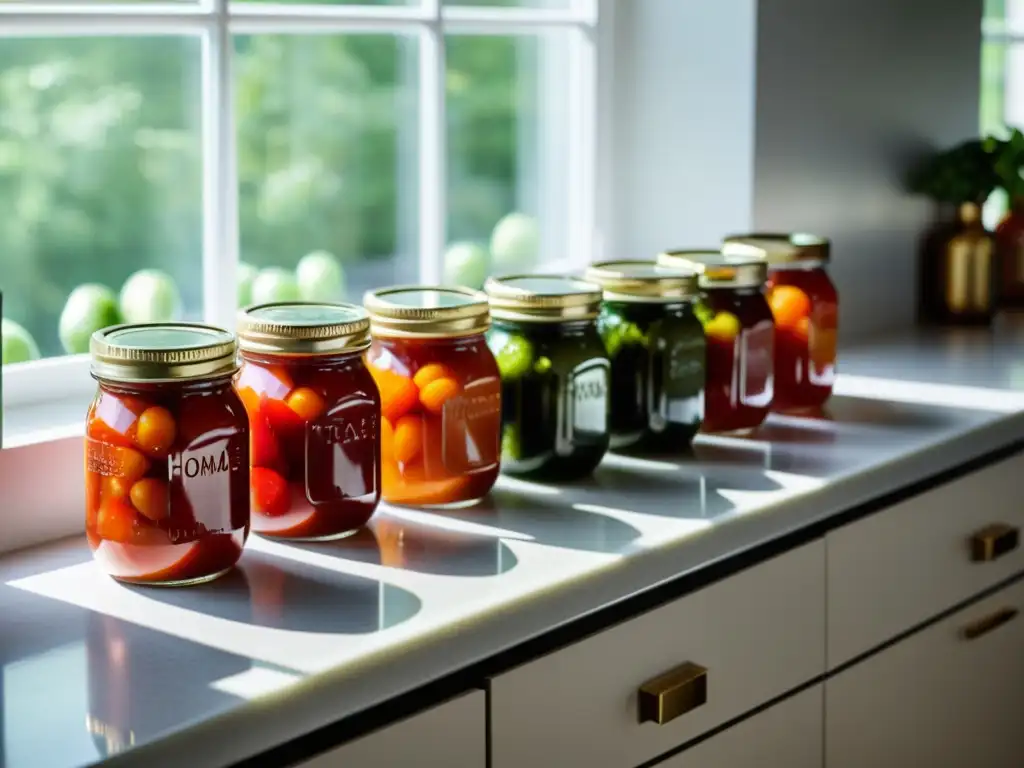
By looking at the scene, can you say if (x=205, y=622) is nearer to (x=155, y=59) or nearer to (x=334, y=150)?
(x=155, y=59)

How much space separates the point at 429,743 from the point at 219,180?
0.81m

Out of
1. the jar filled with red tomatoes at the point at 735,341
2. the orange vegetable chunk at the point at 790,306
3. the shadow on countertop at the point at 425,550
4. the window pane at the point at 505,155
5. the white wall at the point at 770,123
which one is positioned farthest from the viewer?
the white wall at the point at 770,123

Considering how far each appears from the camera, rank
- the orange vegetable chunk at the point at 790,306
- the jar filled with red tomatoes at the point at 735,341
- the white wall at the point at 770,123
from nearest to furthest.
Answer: the jar filled with red tomatoes at the point at 735,341, the orange vegetable chunk at the point at 790,306, the white wall at the point at 770,123

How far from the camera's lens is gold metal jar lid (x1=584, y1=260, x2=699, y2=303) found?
1.65m

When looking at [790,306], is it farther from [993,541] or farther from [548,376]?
[548,376]

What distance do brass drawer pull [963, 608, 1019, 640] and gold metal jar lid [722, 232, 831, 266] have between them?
1.60ft

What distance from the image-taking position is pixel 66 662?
1.09 metres

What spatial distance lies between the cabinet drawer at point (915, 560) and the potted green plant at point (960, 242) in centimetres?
72

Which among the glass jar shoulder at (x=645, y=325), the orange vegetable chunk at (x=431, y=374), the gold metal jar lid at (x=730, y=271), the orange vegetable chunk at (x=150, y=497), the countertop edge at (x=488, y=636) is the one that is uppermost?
the gold metal jar lid at (x=730, y=271)

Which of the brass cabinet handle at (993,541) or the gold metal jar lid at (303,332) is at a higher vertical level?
the gold metal jar lid at (303,332)

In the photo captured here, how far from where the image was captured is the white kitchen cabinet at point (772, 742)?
142cm

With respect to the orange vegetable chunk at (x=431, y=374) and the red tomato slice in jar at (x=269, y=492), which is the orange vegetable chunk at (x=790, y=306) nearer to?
the orange vegetable chunk at (x=431, y=374)

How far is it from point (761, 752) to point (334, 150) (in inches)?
36.2

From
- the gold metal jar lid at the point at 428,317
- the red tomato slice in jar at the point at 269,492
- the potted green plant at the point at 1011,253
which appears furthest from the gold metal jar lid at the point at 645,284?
the potted green plant at the point at 1011,253
